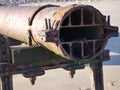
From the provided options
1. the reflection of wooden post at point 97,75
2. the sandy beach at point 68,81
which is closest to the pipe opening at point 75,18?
the reflection of wooden post at point 97,75

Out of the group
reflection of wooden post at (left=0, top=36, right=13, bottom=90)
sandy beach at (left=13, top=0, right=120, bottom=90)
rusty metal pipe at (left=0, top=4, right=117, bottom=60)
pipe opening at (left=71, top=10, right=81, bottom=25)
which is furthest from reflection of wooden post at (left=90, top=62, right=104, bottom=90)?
sandy beach at (left=13, top=0, right=120, bottom=90)

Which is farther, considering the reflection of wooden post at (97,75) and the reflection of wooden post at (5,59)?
the reflection of wooden post at (97,75)

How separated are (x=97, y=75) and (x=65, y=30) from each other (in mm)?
785

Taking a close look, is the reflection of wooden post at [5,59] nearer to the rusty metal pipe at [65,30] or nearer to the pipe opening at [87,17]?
the rusty metal pipe at [65,30]

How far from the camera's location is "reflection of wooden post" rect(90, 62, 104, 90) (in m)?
5.43

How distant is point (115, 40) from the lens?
1825 cm

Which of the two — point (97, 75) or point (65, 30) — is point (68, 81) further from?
point (65, 30)

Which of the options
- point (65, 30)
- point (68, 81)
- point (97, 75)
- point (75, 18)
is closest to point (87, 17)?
point (75, 18)

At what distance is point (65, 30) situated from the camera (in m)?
5.05

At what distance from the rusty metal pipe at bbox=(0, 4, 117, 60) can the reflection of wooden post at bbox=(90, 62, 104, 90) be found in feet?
2.05

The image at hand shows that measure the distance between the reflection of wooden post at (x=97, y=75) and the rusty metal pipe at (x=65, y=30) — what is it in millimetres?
Answer: 625

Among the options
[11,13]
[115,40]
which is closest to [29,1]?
[115,40]

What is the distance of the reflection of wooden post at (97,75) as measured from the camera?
5426 millimetres

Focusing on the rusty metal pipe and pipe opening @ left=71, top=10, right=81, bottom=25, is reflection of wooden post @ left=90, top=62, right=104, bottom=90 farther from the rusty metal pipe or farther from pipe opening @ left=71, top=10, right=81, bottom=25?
pipe opening @ left=71, top=10, right=81, bottom=25
